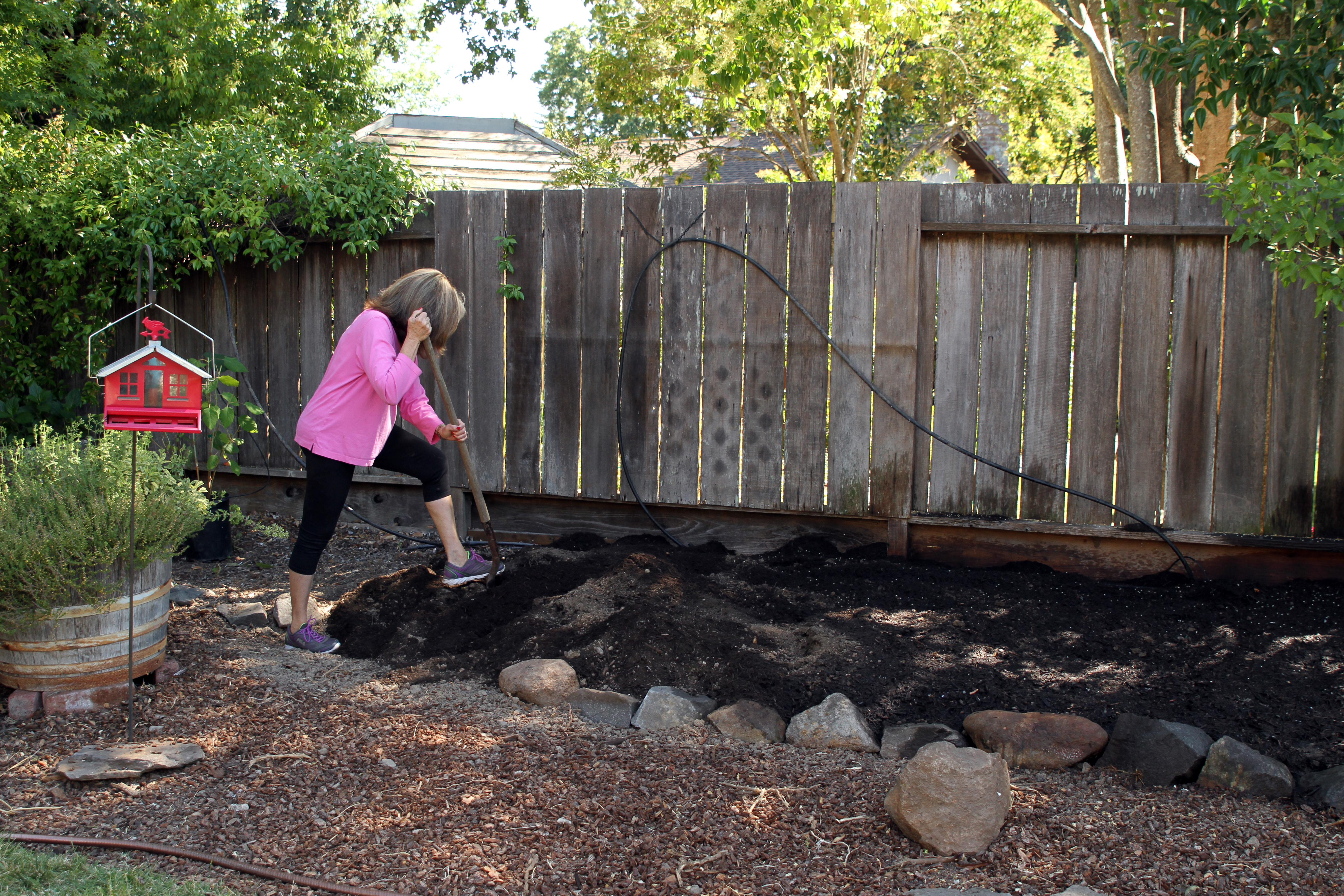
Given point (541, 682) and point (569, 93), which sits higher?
point (569, 93)

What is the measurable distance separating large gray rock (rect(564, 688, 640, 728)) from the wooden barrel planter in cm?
151

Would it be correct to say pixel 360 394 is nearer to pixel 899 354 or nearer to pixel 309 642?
pixel 309 642

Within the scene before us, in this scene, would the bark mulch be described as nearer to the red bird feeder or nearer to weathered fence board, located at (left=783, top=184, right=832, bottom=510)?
the red bird feeder

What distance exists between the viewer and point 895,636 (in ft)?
12.2

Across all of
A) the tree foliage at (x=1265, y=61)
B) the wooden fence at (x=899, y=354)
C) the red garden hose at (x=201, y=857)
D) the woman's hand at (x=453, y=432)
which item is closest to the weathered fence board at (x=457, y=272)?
the wooden fence at (x=899, y=354)

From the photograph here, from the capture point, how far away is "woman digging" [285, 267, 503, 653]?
12.4ft

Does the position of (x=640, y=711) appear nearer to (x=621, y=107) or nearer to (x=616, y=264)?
(x=616, y=264)

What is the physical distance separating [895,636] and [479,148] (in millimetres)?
10112

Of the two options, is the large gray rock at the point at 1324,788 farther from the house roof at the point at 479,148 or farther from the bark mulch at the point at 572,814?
the house roof at the point at 479,148

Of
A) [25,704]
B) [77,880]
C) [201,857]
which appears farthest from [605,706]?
[25,704]

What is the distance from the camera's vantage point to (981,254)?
4.68m

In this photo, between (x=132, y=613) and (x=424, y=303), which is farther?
(x=424, y=303)

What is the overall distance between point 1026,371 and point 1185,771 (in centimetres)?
233

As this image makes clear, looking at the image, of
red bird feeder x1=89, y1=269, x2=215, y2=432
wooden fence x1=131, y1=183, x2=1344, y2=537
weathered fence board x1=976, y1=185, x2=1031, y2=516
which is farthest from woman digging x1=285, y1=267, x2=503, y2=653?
weathered fence board x1=976, y1=185, x2=1031, y2=516
